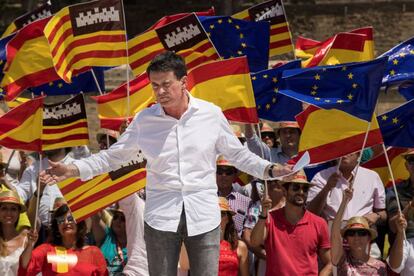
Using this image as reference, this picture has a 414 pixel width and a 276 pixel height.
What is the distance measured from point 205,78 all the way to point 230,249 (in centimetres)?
157

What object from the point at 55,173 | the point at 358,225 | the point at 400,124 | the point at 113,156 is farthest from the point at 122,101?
the point at 55,173

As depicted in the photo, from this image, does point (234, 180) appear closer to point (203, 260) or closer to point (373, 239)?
point (373, 239)

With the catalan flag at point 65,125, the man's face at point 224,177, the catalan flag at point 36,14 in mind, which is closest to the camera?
the catalan flag at point 65,125

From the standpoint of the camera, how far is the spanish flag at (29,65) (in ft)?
40.6

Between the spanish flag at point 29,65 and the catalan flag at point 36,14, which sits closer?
the spanish flag at point 29,65

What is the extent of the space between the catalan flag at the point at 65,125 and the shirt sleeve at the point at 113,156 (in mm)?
3298

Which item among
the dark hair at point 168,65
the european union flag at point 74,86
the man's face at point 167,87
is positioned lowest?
the european union flag at point 74,86

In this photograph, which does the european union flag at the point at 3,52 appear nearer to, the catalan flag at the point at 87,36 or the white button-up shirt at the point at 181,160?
the catalan flag at the point at 87,36

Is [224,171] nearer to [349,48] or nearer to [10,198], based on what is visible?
[10,198]

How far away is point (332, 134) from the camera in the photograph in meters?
10.2

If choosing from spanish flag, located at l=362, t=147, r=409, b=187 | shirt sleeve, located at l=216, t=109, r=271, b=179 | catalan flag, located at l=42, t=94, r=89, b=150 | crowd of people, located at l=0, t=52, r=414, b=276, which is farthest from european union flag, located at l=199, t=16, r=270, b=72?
shirt sleeve, located at l=216, t=109, r=271, b=179

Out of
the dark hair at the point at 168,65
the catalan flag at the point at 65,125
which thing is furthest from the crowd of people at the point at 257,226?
the dark hair at the point at 168,65

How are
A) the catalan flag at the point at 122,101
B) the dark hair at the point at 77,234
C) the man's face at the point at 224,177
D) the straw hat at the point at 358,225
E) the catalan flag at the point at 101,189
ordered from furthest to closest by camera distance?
1. the catalan flag at the point at 122,101
2. the man's face at the point at 224,177
3. the dark hair at the point at 77,234
4. the straw hat at the point at 358,225
5. the catalan flag at the point at 101,189

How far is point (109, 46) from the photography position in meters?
12.1
